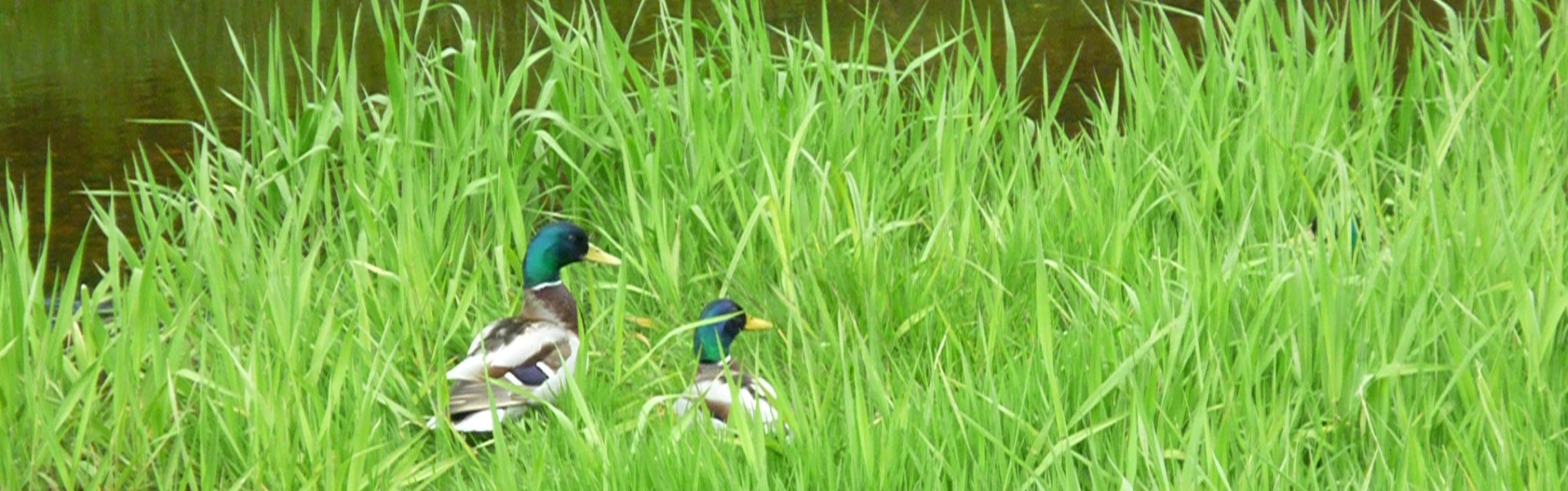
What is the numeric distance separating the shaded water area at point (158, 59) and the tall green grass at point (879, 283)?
5.85 feet

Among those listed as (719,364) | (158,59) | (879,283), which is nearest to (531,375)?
(719,364)

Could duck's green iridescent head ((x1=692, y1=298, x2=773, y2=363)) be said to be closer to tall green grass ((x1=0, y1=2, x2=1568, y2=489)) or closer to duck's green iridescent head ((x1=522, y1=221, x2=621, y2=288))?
tall green grass ((x1=0, y1=2, x2=1568, y2=489))

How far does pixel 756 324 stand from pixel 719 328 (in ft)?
0.35

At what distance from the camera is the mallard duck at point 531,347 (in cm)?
318

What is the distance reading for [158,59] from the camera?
8078 mm

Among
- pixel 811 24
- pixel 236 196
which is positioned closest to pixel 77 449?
pixel 236 196

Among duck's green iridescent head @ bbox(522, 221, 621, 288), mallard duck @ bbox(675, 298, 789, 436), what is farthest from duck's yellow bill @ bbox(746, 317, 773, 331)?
duck's green iridescent head @ bbox(522, 221, 621, 288)

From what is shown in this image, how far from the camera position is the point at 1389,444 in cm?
268

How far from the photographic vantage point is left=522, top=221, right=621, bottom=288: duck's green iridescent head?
3.68 meters

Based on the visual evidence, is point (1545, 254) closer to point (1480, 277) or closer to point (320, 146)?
point (1480, 277)

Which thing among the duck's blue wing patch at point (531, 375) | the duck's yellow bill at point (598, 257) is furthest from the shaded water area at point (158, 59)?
the duck's blue wing patch at point (531, 375)

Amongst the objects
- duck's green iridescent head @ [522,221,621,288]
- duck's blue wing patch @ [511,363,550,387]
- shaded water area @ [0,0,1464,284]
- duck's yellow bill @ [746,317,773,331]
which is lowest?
shaded water area @ [0,0,1464,284]

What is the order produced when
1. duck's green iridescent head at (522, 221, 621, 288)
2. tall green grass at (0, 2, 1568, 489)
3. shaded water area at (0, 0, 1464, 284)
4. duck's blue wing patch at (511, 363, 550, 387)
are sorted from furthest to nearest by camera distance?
shaded water area at (0, 0, 1464, 284) < duck's green iridescent head at (522, 221, 621, 288) < duck's blue wing patch at (511, 363, 550, 387) < tall green grass at (0, 2, 1568, 489)

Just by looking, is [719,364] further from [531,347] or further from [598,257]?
[598,257]
